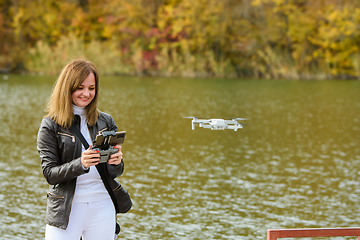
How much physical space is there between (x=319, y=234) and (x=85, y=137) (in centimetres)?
173

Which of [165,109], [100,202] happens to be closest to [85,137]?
[100,202]

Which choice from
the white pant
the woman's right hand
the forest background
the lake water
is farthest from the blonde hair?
the forest background

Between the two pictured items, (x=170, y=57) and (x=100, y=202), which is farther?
(x=170, y=57)

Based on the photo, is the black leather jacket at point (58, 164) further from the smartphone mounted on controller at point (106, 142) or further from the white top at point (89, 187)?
the smartphone mounted on controller at point (106, 142)

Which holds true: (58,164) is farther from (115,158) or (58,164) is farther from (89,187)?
(115,158)

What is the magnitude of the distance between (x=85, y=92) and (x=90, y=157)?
452 mm

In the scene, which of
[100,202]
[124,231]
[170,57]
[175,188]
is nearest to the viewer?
[100,202]

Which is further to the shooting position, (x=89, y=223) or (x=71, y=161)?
(x=89, y=223)

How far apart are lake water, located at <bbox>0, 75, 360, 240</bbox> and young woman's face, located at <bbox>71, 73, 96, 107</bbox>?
6.03 m

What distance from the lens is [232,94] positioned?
32000 mm

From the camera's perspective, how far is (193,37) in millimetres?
53500

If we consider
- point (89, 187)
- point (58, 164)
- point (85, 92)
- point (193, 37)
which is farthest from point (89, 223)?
point (193, 37)

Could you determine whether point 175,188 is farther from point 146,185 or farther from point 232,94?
point 232,94

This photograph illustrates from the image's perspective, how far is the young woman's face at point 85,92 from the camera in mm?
3051
